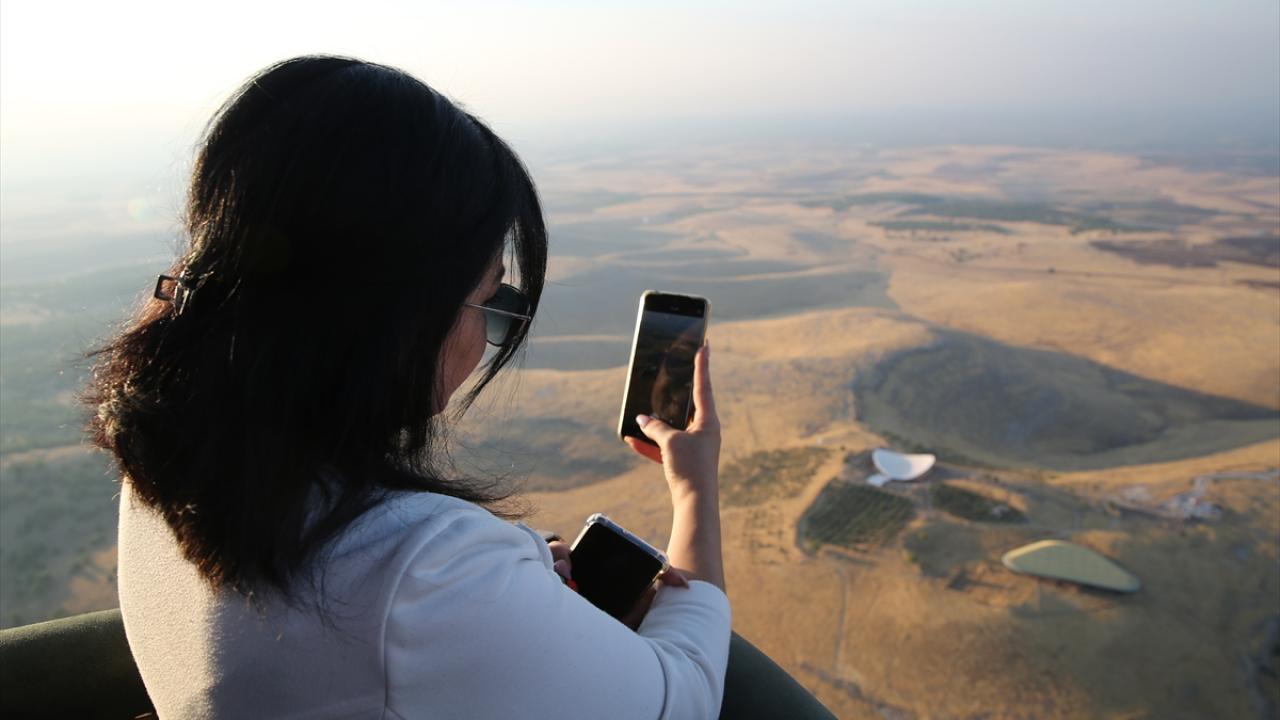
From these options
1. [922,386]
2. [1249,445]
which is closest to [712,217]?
[922,386]

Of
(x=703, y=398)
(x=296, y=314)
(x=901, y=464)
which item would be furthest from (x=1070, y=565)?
(x=296, y=314)

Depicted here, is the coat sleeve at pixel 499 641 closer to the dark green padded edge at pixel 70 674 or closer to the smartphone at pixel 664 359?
the dark green padded edge at pixel 70 674

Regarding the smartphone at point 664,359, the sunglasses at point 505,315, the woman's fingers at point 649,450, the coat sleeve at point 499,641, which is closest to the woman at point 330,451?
the coat sleeve at point 499,641

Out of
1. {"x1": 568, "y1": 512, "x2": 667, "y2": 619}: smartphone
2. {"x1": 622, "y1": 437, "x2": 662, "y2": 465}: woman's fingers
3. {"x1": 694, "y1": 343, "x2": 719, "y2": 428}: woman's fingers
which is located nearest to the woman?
{"x1": 568, "y1": 512, "x2": 667, "y2": 619}: smartphone

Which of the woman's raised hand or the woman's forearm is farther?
the woman's raised hand

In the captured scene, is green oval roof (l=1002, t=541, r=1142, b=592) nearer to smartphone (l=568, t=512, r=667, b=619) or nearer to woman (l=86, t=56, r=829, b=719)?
smartphone (l=568, t=512, r=667, b=619)
